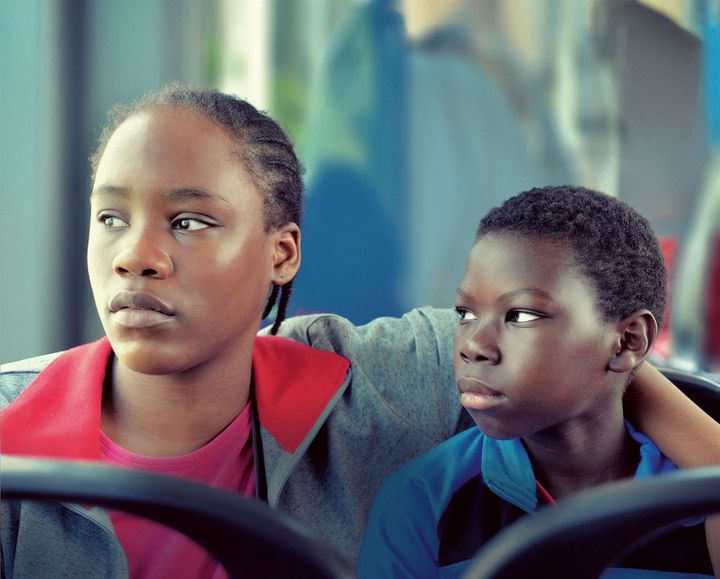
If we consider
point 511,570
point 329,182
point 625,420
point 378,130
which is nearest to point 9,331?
point 329,182

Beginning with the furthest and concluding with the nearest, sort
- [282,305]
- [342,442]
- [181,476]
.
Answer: [282,305], [342,442], [181,476]

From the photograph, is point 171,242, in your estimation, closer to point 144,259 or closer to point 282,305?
point 144,259

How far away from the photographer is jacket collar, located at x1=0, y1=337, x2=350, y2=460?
36.6 inches

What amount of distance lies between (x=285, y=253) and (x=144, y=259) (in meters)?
0.23

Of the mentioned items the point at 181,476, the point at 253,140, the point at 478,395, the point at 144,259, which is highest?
the point at 253,140

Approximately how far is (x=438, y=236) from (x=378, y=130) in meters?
0.25

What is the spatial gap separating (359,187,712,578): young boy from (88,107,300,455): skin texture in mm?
232

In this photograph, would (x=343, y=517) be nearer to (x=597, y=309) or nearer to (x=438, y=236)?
(x=597, y=309)

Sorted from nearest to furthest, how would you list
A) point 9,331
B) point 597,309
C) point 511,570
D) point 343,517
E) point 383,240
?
point 511,570 < point 597,309 < point 343,517 < point 9,331 < point 383,240

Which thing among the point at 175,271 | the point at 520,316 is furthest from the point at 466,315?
the point at 175,271

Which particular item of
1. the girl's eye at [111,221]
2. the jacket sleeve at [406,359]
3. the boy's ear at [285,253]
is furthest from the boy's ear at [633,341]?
the girl's eye at [111,221]

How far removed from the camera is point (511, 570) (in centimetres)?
48

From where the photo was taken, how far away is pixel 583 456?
962 millimetres

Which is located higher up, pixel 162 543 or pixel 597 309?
pixel 597 309
